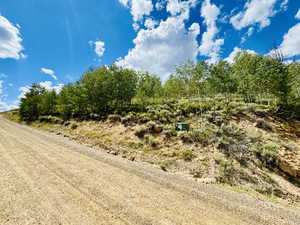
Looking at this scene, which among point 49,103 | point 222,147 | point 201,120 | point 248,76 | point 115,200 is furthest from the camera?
point 49,103

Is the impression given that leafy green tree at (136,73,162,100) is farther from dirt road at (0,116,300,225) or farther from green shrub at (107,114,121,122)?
dirt road at (0,116,300,225)

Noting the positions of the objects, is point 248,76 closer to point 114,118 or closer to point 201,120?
point 201,120

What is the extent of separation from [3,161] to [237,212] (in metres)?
9.64

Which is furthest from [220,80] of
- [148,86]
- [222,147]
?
[148,86]

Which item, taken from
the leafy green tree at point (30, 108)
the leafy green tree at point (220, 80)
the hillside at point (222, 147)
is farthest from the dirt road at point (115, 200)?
the leafy green tree at point (30, 108)

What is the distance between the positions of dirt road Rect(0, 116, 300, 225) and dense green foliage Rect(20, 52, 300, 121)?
1412 centimetres

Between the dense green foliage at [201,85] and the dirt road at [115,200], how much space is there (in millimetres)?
14119

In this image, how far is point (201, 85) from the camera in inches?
741

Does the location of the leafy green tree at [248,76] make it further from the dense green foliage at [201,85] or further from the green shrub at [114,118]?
the green shrub at [114,118]

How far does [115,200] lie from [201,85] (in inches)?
720

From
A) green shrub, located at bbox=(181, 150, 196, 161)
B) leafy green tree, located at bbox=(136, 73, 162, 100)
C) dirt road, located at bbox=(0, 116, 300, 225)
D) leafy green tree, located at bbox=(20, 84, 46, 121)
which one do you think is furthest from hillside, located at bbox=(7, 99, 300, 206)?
leafy green tree, located at bbox=(20, 84, 46, 121)

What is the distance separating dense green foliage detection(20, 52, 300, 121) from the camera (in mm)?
16750

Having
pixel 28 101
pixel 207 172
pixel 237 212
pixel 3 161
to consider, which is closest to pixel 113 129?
pixel 3 161

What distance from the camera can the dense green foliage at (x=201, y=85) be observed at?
1675 centimetres
